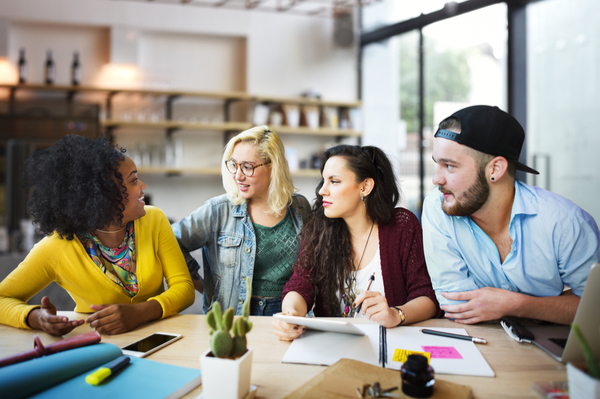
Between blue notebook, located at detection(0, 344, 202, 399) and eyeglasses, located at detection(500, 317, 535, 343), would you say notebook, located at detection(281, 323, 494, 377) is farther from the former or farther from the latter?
blue notebook, located at detection(0, 344, 202, 399)

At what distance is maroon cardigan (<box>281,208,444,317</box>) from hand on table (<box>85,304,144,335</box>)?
60cm

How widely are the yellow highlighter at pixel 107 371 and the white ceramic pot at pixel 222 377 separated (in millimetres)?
254

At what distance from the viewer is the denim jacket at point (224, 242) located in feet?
6.55

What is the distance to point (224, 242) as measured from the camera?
6.62 ft

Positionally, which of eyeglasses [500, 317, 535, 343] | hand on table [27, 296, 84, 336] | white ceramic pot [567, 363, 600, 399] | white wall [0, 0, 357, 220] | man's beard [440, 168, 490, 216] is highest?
white wall [0, 0, 357, 220]

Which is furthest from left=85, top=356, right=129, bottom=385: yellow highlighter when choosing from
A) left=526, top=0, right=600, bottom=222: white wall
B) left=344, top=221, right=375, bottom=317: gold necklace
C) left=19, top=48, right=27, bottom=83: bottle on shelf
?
left=19, top=48, right=27, bottom=83: bottle on shelf

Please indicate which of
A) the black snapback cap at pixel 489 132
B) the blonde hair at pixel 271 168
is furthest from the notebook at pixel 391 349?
the blonde hair at pixel 271 168

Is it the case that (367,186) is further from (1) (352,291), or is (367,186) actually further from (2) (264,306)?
(2) (264,306)

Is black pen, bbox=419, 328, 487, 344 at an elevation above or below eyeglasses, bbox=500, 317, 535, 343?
below

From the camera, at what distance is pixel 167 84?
4.77 metres

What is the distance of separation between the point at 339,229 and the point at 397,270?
0.96ft

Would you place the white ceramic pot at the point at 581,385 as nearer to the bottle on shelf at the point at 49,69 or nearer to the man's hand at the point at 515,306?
the man's hand at the point at 515,306

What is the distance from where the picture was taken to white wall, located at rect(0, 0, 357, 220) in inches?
176

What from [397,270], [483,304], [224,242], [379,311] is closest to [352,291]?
[397,270]
